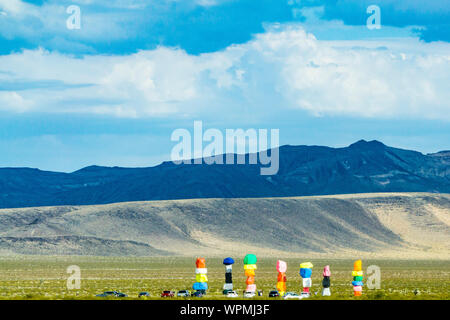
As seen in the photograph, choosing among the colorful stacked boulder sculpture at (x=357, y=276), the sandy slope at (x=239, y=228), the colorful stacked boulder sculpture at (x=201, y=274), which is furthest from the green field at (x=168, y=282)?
the sandy slope at (x=239, y=228)

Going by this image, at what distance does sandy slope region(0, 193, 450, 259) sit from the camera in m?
147

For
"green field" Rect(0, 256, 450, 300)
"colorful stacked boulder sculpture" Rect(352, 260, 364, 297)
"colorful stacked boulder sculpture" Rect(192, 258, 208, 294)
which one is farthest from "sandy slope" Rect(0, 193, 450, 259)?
"colorful stacked boulder sculpture" Rect(352, 260, 364, 297)

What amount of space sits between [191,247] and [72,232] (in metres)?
23.7

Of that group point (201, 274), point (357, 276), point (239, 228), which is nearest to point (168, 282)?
point (201, 274)

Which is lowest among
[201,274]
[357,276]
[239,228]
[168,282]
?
[168,282]

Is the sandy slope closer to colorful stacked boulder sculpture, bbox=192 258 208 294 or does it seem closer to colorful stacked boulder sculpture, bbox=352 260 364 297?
colorful stacked boulder sculpture, bbox=192 258 208 294

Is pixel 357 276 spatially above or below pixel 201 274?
below

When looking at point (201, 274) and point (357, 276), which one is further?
point (357, 276)

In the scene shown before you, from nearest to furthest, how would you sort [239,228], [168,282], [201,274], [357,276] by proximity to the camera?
[201,274], [357,276], [168,282], [239,228]

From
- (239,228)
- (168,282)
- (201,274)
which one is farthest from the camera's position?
(239,228)

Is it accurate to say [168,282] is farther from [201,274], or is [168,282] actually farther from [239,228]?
[239,228]

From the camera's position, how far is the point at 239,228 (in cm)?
16588
